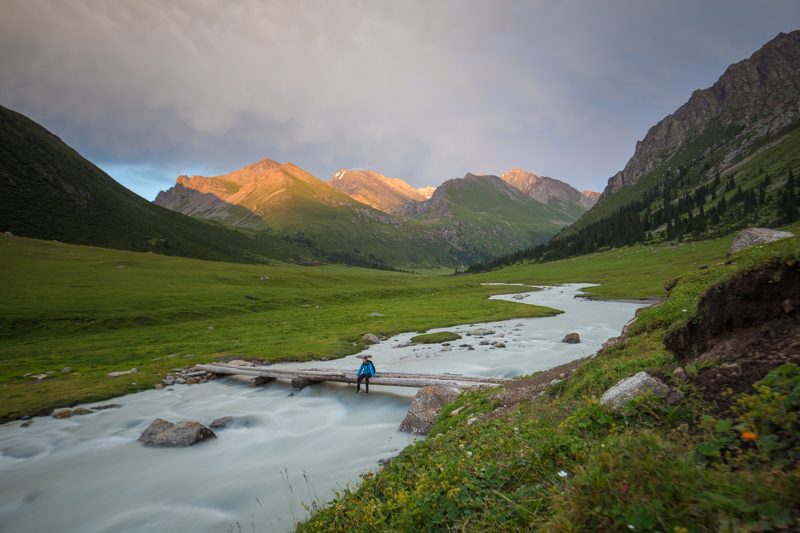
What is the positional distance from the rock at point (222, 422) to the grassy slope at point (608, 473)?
15260mm

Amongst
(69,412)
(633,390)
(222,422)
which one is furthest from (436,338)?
(633,390)

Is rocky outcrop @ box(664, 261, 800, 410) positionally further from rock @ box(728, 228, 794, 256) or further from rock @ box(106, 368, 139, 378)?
rock @ box(106, 368, 139, 378)

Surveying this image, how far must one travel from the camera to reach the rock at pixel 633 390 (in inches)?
317

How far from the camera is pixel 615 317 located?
52688 millimetres

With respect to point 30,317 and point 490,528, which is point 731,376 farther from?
point 30,317

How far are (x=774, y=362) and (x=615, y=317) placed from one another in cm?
5146

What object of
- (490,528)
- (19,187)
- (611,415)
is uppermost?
(19,187)

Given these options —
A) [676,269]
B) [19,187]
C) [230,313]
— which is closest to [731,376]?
[230,313]

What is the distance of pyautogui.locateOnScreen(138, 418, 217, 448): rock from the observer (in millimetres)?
19531

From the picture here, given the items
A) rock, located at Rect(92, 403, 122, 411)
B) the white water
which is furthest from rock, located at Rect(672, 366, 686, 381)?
rock, located at Rect(92, 403, 122, 411)

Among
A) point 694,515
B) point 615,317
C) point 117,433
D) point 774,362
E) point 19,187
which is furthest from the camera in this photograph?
point 19,187

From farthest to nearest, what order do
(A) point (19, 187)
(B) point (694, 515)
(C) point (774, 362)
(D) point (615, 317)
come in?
(A) point (19, 187) < (D) point (615, 317) < (C) point (774, 362) < (B) point (694, 515)

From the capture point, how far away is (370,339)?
4753 cm

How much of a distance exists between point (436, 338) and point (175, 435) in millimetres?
31440
